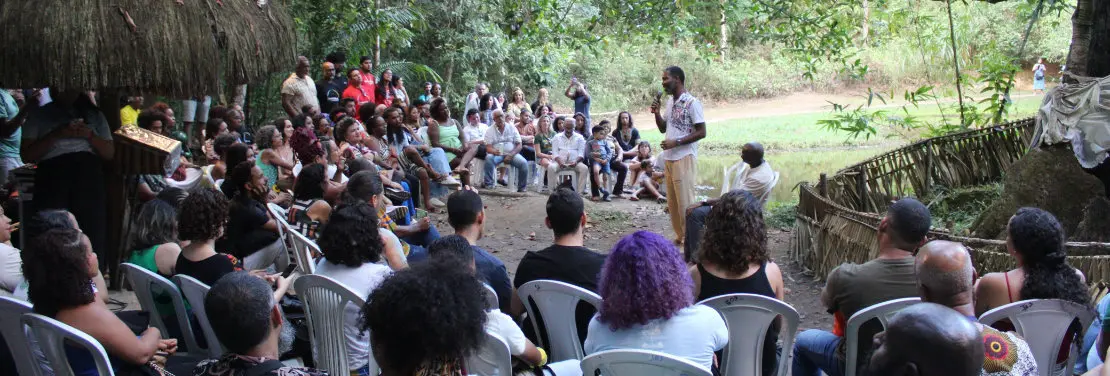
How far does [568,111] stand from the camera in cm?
2688

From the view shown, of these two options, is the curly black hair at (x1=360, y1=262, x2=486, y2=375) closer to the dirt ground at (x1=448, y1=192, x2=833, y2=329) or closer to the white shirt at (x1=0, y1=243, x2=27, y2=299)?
the white shirt at (x1=0, y1=243, x2=27, y2=299)

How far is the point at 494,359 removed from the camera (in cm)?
330

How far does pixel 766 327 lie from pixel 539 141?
31.4 feet

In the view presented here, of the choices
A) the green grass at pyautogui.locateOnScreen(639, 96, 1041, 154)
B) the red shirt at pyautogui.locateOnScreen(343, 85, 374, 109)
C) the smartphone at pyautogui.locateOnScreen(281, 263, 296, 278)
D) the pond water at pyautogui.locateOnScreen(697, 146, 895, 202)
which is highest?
the red shirt at pyautogui.locateOnScreen(343, 85, 374, 109)

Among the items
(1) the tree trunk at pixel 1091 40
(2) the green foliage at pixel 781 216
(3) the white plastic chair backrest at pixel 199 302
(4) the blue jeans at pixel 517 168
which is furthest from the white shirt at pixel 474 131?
(3) the white plastic chair backrest at pixel 199 302

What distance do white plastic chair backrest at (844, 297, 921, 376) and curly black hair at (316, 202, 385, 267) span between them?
1933 mm

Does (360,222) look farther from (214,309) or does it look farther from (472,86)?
(472,86)

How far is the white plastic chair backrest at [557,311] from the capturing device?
389 centimetres

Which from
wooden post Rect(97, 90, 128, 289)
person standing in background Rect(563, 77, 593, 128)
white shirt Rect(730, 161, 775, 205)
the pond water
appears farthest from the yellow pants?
person standing in background Rect(563, 77, 593, 128)

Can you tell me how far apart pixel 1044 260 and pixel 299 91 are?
880 cm

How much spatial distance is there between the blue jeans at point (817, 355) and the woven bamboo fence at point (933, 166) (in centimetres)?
527

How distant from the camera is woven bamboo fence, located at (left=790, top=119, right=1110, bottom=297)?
18.7 ft

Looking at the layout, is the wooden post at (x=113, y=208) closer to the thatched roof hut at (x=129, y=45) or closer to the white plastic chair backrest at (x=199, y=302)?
the thatched roof hut at (x=129, y=45)

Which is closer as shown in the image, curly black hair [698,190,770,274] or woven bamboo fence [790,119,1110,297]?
curly black hair [698,190,770,274]
